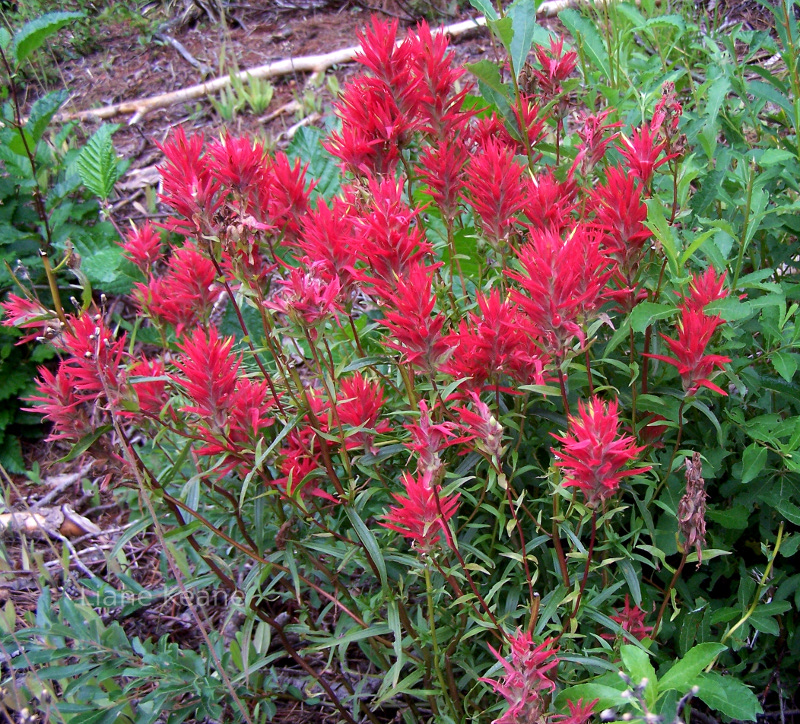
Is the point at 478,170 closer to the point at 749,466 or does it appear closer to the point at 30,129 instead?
the point at 749,466

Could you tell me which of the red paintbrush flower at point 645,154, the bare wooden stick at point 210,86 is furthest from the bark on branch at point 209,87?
the red paintbrush flower at point 645,154

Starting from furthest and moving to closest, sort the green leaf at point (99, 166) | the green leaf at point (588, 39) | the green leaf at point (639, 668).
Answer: the green leaf at point (99, 166) → the green leaf at point (588, 39) → the green leaf at point (639, 668)

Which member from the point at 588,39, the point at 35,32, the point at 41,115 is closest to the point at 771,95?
the point at 588,39

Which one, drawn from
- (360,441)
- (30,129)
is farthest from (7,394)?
(360,441)

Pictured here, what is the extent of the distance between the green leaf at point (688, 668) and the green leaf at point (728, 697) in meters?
0.08

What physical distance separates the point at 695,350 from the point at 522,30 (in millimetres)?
832

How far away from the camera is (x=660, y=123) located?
122 cm

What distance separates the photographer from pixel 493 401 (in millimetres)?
1456

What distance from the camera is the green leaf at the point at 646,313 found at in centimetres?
114

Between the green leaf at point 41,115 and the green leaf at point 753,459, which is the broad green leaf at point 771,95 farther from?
the green leaf at point 41,115

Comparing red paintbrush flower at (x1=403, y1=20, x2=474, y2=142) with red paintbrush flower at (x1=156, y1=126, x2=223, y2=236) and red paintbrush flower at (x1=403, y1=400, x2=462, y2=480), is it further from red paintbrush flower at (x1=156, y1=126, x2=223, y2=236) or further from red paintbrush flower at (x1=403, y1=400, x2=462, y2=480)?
red paintbrush flower at (x1=403, y1=400, x2=462, y2=480)

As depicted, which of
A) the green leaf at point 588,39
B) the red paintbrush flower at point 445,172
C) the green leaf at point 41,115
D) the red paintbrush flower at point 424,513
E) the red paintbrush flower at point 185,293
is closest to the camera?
the red paintbrush flower at point 424,513

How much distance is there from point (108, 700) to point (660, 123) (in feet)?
5.27

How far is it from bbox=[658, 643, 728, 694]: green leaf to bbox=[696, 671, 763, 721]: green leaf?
0.25ft
